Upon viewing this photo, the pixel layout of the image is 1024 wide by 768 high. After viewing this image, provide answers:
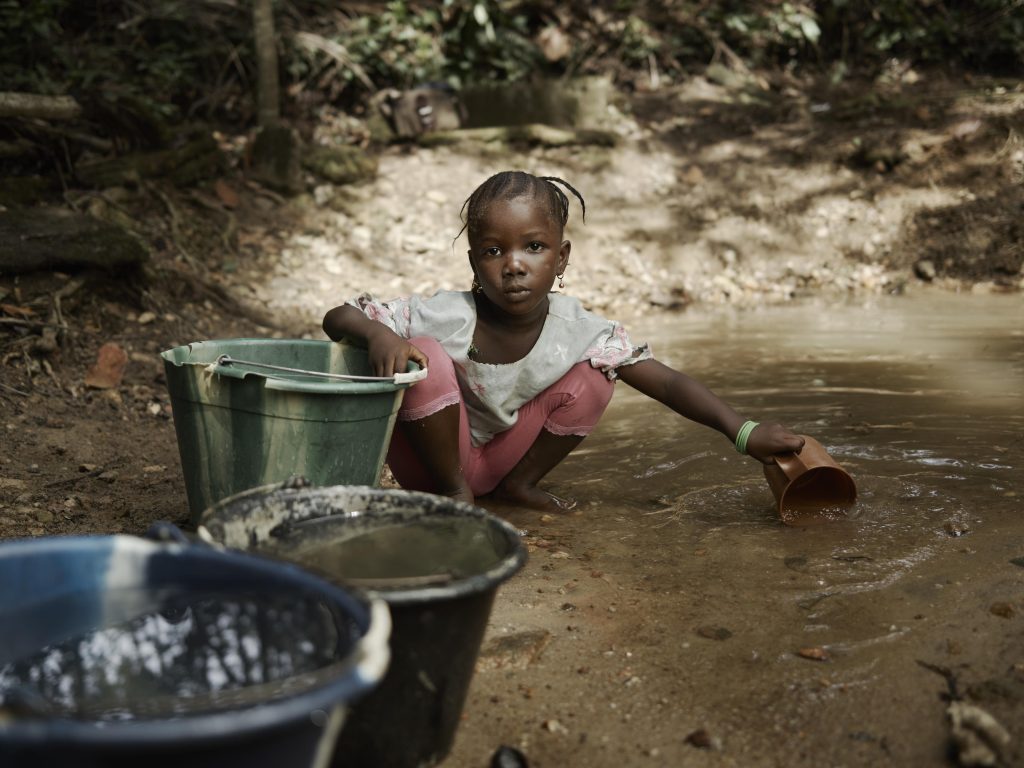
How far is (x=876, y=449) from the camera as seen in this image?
3.38m

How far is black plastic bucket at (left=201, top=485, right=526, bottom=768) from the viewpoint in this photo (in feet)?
4.53

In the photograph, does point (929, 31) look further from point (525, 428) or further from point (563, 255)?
point (525, 428)

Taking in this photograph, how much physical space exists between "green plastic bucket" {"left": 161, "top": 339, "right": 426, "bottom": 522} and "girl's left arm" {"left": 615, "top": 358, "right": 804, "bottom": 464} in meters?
0.79

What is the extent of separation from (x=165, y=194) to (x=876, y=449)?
433 cm

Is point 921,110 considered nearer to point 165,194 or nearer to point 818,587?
point 165,194

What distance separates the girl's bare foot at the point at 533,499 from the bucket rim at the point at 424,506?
49.9 inches

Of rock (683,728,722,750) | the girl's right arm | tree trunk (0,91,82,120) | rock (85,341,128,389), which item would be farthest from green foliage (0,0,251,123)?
rock (683,728,722,750)

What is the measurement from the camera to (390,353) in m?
2.41

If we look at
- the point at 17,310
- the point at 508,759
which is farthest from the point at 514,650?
the point at 17,310

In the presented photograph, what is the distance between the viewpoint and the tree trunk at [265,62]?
6.57m

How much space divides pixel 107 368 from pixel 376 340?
199cm

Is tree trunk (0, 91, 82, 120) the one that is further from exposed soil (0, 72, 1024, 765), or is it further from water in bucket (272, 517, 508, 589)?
water in bucket (272, 517, 508, 589)

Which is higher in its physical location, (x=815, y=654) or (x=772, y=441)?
(x=772, y=441)

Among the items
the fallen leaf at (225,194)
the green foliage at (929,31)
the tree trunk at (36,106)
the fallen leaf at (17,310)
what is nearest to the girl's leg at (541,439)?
the fallen leaf at (17,310)
